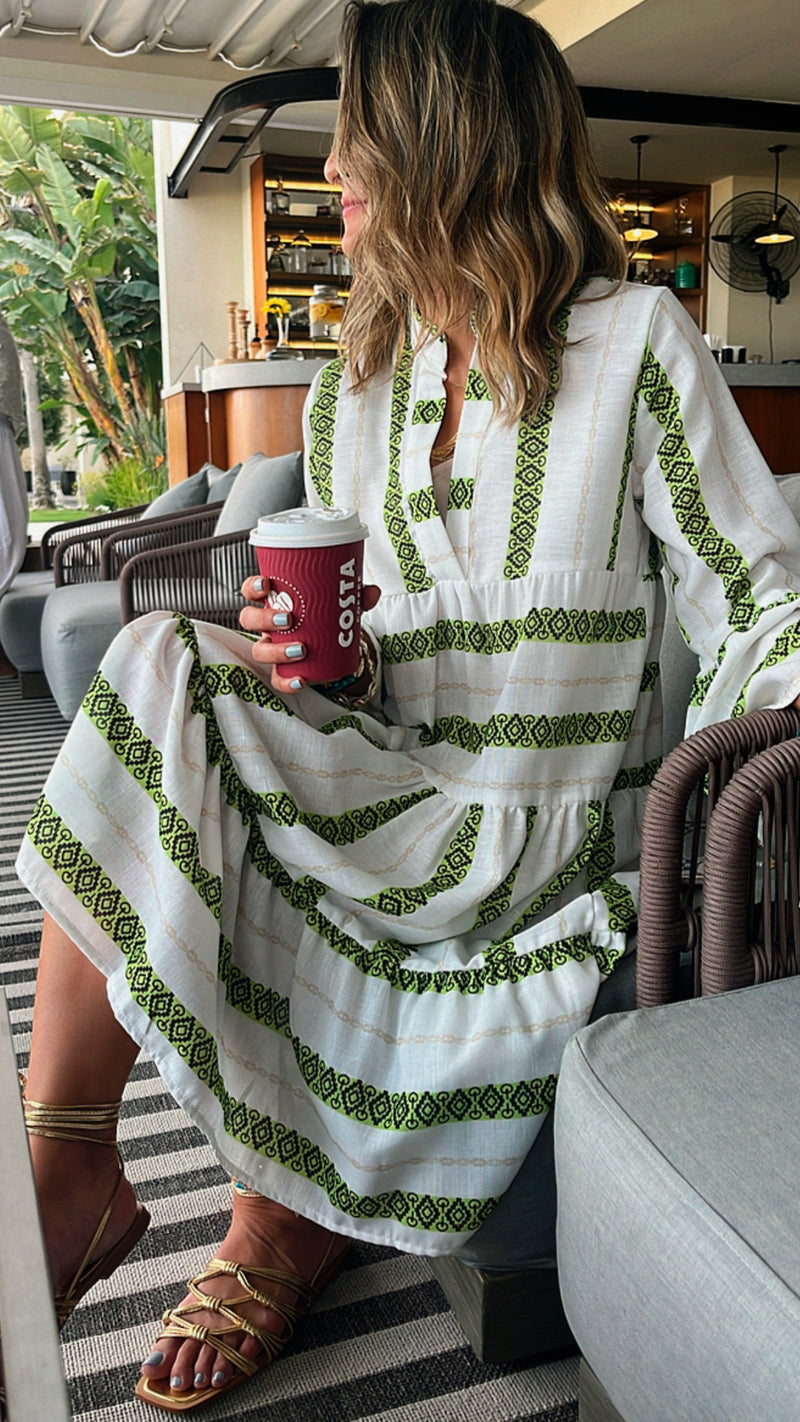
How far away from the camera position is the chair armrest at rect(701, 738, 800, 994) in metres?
0.99

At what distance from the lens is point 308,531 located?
1.05m

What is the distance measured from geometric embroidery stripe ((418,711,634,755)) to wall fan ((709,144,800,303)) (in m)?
8.25

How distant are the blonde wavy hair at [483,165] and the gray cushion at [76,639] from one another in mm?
2402

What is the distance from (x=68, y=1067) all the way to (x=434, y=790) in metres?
0.45

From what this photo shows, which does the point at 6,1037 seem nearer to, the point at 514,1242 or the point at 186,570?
the point at 514,1242

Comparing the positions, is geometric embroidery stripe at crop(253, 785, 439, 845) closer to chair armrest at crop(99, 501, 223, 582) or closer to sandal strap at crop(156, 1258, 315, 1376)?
sandal strap at crop(156, 1258, 315, 1376)

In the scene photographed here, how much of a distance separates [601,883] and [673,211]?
10098 mm

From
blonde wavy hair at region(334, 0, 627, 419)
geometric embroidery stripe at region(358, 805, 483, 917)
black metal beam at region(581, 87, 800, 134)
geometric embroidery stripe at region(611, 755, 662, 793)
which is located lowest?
geometric embroidery stripe at region(358, 805, 483, 917)

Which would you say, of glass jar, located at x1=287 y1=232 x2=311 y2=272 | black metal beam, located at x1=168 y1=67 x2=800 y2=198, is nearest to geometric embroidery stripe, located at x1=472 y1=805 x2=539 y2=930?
black metal beam, located at x1=168 y1=67 x2=800 y2=198

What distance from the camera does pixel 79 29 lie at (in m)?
8.02

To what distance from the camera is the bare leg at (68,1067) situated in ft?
3.39

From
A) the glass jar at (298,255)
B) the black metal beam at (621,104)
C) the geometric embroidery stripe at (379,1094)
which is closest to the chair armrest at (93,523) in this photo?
the black metal beam at (621,104)

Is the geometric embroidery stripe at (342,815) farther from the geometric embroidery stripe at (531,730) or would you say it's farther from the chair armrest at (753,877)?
the chair armrest at (753,877)

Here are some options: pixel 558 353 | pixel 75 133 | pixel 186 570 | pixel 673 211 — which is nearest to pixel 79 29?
pixel 75 133
